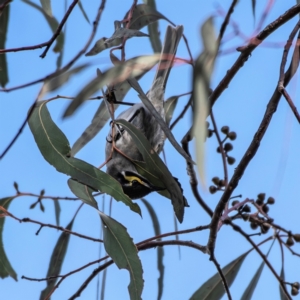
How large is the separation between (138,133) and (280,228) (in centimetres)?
59

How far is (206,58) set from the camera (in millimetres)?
1199

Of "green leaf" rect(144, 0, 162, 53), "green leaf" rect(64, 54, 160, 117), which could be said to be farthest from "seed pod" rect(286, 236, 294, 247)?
"green leaf" rect(144, 0, 162, 53)

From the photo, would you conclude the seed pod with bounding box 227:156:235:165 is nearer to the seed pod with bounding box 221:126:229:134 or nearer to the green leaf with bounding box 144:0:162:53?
the seed pod with bounding box 221:126:229:134

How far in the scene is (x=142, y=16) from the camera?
229cm

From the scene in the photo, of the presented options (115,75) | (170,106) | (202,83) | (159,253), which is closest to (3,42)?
(170,106)

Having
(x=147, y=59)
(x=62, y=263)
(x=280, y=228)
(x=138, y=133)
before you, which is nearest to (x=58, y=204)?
(x=62, y=263)

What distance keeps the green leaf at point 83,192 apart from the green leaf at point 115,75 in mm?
556

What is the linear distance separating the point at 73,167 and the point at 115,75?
22.0 inches

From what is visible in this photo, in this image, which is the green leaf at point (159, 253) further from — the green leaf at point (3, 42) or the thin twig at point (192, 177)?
the green leaf at point (3, 42)

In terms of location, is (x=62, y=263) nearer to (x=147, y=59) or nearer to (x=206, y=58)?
(x=147, y=59)

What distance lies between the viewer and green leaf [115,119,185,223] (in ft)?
6.36

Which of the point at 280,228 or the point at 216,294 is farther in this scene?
the point at 216,294

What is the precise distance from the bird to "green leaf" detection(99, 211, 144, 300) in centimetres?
24

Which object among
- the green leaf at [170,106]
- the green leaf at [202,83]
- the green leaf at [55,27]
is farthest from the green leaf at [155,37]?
the green leaf at [202,83]
